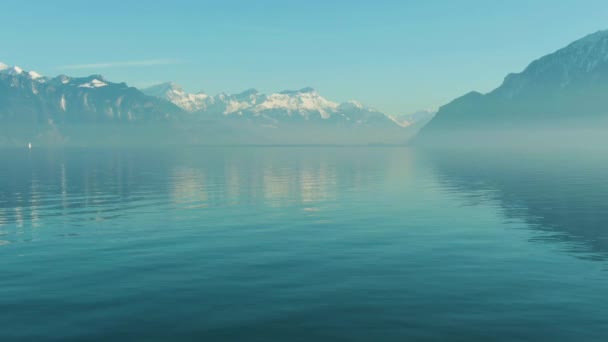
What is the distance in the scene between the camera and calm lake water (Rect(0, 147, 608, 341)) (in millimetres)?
21781

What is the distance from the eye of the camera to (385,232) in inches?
1754

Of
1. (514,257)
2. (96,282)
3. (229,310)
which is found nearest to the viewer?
(229,310)

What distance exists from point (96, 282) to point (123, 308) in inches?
214

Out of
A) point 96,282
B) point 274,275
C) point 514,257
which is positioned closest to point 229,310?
point 274,275

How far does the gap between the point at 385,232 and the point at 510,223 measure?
13392 millimetres

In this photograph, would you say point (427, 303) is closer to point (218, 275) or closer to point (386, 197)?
point (218, 275)

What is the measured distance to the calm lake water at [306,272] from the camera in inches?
858

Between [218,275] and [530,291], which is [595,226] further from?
[218,275]

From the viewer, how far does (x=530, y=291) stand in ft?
86.9

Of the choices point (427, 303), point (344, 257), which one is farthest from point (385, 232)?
point (427, 303)

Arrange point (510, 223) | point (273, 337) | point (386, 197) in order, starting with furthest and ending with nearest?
point (386, 197) < point (510, 223) < point (273, 337)

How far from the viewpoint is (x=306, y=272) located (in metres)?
30.7

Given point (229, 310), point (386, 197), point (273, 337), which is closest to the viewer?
point (273, 337)

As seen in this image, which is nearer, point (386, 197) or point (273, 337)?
point (273, 337)
